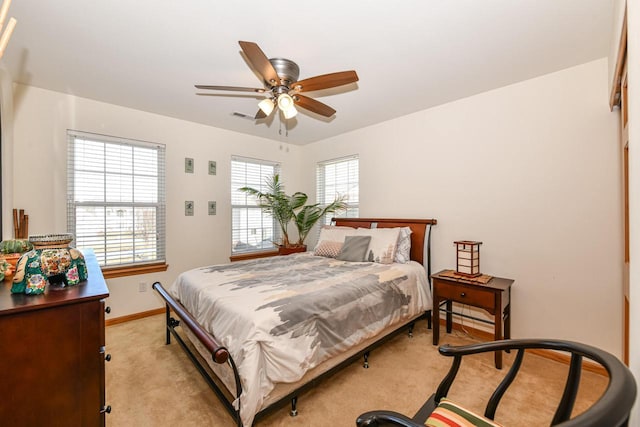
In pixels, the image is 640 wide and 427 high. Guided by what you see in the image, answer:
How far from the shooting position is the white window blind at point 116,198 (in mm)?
3039

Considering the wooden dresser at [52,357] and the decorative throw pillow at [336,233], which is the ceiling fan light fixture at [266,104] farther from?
the decorative throw pillow at [336,233]

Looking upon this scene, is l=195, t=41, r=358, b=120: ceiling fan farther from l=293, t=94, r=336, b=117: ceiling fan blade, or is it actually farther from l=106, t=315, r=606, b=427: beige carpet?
l=106, t=315, r=606, b=427: beige carpet

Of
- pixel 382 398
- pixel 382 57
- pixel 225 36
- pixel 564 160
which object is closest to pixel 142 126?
pixel 225 36

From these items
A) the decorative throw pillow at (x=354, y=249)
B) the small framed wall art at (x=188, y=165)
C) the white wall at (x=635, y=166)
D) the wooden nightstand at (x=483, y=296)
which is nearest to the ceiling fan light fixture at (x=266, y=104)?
the decorative throw pillow at (x=354, y=249)

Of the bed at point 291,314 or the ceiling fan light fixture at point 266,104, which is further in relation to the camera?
the ceiling fan light fixture at point 266,104

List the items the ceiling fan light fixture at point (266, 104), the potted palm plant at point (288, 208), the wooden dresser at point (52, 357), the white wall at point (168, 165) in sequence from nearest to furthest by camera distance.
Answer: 1. the wooden dresser at point (52, 357)
2. the ceiling fan light fixture at point (266, 104)
3. the white wall at point (168, 165)
4. the potted palm plant at point (288, 208)

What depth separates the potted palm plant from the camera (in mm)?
4281

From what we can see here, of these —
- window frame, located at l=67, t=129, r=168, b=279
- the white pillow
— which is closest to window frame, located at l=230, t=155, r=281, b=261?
window frame, located at l=67, t=129, r=168, b=279

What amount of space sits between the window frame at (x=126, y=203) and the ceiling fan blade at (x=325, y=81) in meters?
2.45

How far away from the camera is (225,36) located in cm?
195

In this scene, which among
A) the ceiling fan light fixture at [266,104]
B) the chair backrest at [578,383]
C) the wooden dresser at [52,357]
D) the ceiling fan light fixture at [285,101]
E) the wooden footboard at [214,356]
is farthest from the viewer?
the ceiling fan light fixture at [266,104]

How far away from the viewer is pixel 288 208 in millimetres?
4352

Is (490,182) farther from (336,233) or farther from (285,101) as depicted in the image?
(285,101)

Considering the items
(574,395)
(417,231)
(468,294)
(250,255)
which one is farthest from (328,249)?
(574,395)
